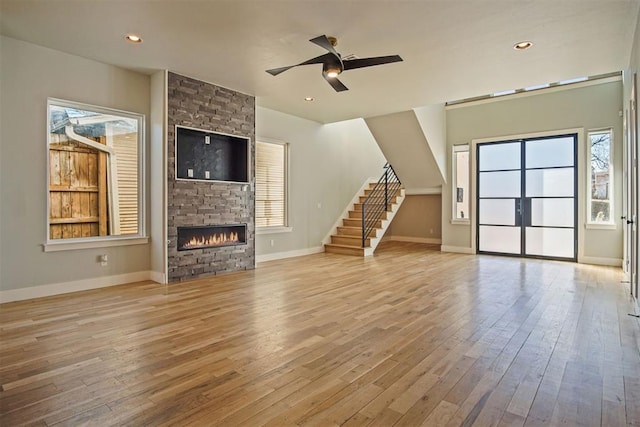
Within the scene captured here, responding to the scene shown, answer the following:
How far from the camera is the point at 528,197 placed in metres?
7.72

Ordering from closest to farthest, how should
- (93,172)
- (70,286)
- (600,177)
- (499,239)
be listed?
(70,286) → (93,172) → (600,177) → (499,239)

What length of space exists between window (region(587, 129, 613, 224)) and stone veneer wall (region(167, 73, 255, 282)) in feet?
21.7

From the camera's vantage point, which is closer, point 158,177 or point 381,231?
point 158,177

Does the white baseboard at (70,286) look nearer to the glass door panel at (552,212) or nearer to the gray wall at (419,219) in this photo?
the glass door panel at (552,212)

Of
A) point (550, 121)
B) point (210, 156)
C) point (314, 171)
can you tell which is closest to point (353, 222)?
point (314, 171)

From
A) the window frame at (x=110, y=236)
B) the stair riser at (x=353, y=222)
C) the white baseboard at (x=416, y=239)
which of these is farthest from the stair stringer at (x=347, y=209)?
the window frame at (x=110, y=236)

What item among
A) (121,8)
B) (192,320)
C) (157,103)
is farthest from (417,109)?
(192,320)

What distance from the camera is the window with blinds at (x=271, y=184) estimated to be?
7223 millimetres

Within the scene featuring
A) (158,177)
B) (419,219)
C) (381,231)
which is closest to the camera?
(158,177)

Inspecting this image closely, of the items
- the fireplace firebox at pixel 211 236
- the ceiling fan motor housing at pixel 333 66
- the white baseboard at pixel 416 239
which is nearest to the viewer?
the ceiling fan motor housing at pixel 333 66

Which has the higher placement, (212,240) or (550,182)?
(550,182)

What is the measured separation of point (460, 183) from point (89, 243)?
7826mm

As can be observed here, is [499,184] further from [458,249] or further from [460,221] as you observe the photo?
[458,249]

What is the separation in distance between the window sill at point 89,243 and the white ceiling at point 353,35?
97.9 inches
